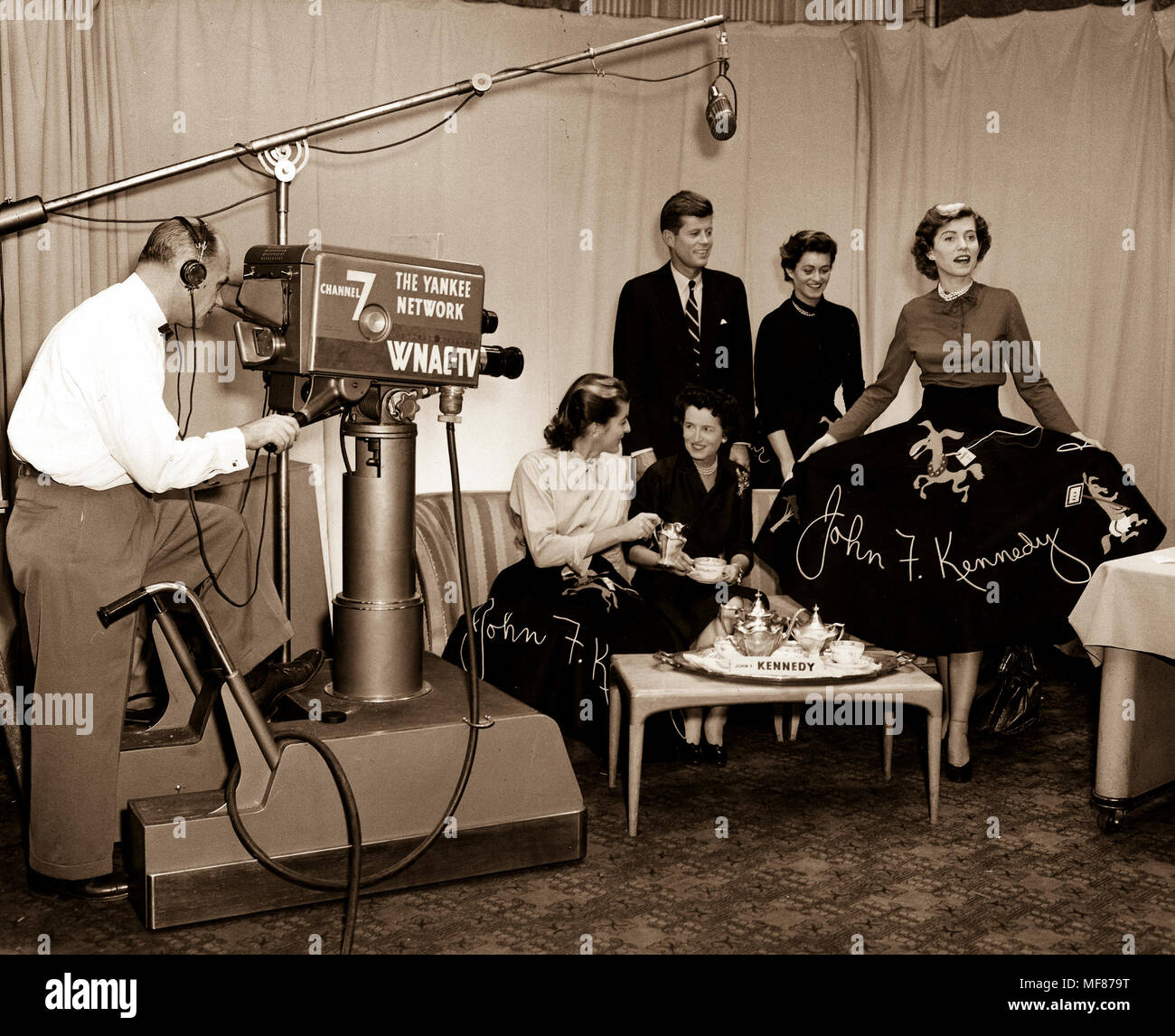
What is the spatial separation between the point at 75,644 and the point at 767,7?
12.1 ft

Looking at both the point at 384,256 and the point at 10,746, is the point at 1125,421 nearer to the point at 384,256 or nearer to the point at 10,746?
the point at 384,256

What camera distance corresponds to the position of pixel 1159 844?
9.43 feet

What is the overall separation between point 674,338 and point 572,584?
104 centimetres

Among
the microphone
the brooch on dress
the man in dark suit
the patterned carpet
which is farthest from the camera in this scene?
the man in dark suit

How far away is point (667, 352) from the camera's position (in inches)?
167

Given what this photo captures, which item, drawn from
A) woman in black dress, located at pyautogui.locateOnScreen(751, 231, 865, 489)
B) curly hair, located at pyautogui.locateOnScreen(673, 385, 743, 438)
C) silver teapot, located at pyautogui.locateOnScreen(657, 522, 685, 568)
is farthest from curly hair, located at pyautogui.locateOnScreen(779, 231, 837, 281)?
silver teapot, located at pyautogui.locateOnScreen(657, 522, 685, 568)

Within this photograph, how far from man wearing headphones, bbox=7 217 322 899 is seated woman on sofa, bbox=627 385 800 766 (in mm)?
1457

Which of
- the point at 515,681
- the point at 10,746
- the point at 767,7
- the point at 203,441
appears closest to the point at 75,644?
the point at 203,441

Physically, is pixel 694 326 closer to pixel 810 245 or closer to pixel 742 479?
pixel 810 245

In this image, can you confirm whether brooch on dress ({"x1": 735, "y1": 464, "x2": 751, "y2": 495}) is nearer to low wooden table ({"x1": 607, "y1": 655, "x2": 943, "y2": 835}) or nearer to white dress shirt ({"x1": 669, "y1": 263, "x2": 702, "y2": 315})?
white dress shirt ({"x1": 669, "y1": 263, "x2": 702, "y2": 315})

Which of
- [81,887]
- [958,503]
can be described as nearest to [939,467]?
[958,503]

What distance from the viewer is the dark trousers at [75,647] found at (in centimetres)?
253

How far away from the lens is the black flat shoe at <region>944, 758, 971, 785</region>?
338cm

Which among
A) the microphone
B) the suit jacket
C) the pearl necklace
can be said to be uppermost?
the microphone
